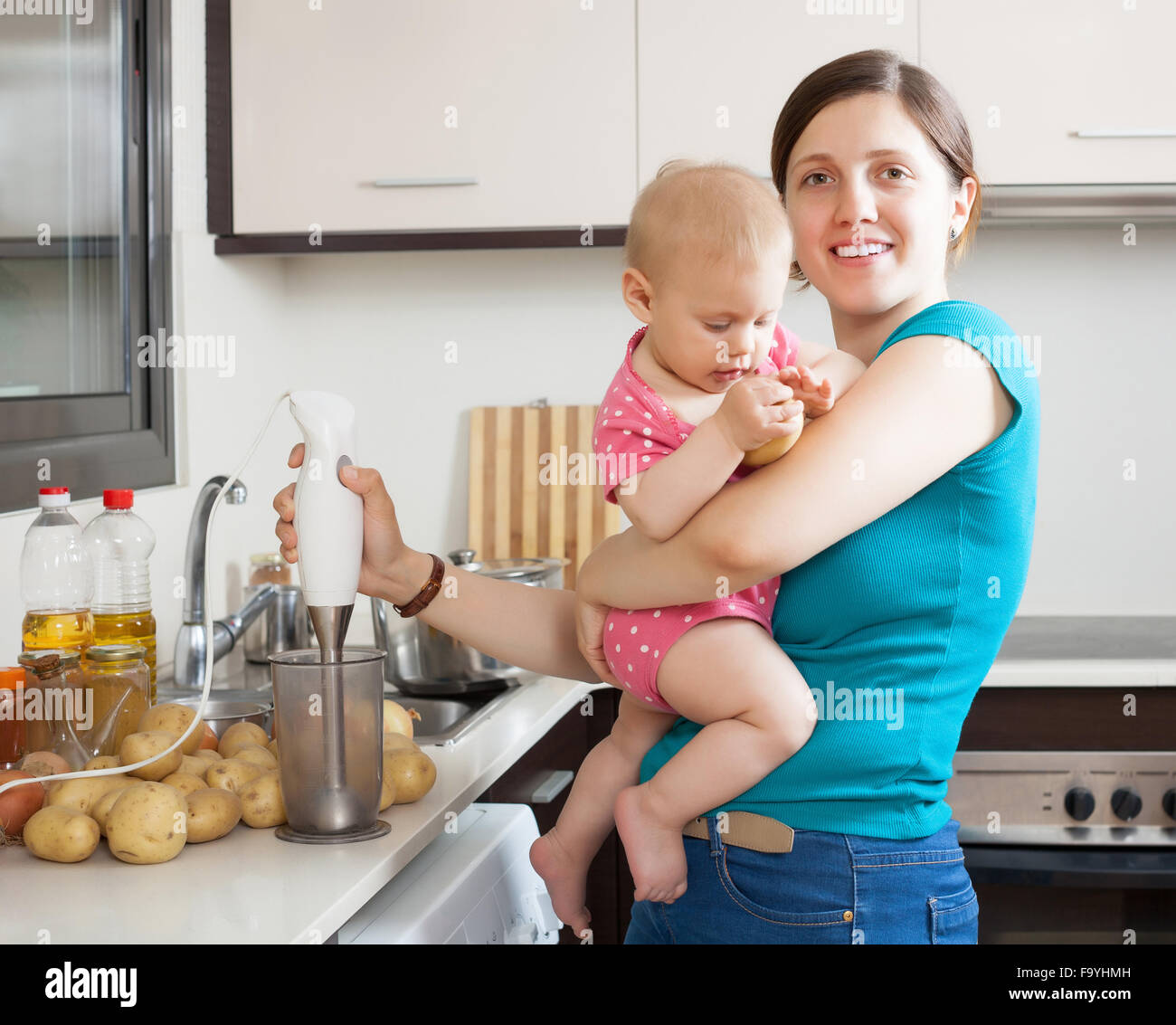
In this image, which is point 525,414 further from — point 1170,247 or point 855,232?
point 855,232

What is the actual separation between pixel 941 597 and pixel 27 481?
4.02 ft

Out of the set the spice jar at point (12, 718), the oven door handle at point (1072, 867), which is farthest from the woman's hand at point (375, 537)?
the oven door handle at point (1072, 867)

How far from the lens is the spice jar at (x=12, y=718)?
3.99 ft

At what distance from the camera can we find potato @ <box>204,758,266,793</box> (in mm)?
1177

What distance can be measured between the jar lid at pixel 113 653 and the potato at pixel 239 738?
133 millimetres

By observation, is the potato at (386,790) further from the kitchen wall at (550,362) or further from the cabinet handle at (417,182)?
the cabinet handle at (417,182)

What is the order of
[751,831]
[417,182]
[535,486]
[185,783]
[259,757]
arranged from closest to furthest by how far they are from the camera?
1. [751,831]
2. [185,783]
3. [259,757]
4. [417,182]
5. [535,486]

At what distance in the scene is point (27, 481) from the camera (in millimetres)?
1643

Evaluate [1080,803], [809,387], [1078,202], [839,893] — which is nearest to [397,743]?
[839,893]

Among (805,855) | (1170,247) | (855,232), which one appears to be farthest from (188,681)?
(1170,247)

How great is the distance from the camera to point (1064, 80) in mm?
2092

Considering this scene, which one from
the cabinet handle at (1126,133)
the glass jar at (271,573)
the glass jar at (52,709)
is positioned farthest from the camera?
the glass jar at (271,573)

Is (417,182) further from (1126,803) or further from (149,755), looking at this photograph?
(1126,803)

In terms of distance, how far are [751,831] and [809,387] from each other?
14.7 inches
